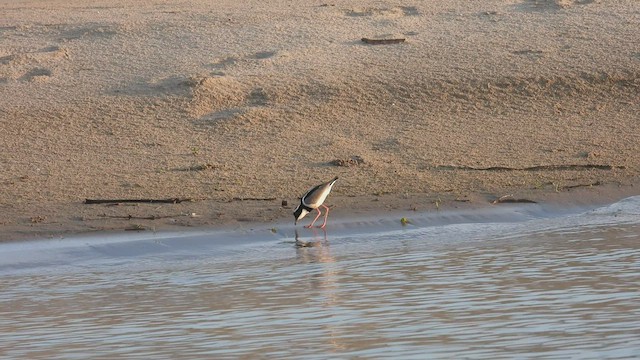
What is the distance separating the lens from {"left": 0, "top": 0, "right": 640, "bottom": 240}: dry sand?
491 inches

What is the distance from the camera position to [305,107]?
48.8 feet

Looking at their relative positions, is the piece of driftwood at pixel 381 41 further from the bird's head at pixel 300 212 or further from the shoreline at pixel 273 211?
the bird's head at pixel 300 212

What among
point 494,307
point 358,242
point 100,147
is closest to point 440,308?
point 494,307

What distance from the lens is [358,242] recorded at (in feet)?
36.5

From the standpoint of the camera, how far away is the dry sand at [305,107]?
12477 millimetres

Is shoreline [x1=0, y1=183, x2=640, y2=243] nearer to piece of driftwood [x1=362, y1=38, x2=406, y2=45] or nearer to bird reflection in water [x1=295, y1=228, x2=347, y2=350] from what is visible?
bird reflection in water [x1=295, y1=228, x2=347, y2=350]

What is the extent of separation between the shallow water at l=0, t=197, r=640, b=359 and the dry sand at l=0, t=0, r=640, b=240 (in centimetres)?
70

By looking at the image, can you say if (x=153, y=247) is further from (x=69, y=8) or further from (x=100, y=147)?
(x=69, y=8)

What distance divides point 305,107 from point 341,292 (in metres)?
6.16

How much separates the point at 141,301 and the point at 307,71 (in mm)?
7446

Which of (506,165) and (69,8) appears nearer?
(506,165)

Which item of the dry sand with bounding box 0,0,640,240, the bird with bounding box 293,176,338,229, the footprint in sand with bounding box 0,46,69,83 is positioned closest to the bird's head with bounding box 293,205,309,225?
the bird with bounding box 293,176,338,229

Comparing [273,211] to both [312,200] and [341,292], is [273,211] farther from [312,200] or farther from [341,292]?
[341,292]

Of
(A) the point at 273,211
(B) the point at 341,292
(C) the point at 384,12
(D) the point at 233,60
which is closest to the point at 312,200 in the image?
(A) the point at 273,211
